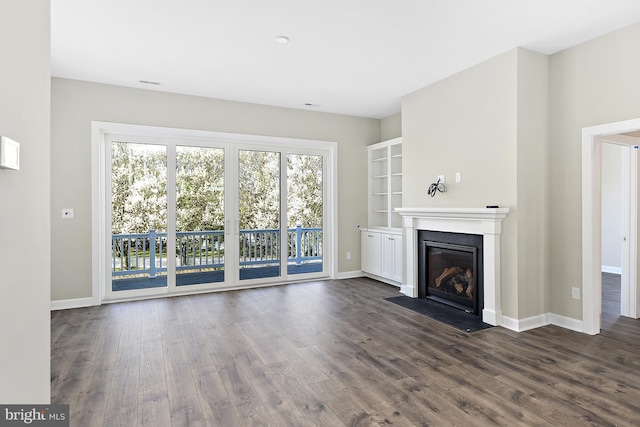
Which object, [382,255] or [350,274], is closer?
[382,255]

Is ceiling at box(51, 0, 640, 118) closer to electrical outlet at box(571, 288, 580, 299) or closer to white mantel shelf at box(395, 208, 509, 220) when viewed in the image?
white mantel shelf at box(395, 208, 509, 220)

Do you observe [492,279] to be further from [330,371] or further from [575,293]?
[330,371]

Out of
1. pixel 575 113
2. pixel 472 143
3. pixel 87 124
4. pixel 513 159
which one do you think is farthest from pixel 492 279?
pixel 87 124

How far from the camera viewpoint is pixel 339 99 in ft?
17.8

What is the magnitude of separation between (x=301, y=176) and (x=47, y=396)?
4.82m

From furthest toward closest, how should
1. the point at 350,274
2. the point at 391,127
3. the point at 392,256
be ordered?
the point at 350,274 → the point at 391,127 → the point at 392,256

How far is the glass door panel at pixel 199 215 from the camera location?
5.23 meters

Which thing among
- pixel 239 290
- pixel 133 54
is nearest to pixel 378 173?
pixel 239 290

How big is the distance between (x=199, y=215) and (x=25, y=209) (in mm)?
4054

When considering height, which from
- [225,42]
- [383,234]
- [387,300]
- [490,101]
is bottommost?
[387,300]

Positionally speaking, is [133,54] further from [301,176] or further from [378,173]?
[378,173]

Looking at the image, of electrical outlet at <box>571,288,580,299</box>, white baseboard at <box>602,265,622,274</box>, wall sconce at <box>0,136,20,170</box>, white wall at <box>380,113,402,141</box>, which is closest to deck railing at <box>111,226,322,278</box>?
white wall at <box>380,113,402,141</box>

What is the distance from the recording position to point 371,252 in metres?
6.18

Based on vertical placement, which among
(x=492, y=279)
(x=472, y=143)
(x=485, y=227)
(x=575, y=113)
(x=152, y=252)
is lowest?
(x=492, y=279)
